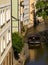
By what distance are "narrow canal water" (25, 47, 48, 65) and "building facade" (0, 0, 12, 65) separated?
257cm

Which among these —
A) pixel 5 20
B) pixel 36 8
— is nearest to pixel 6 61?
pixel 5 20

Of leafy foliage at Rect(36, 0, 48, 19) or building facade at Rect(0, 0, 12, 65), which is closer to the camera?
building facade at Rect(0, 0, 12, 65)

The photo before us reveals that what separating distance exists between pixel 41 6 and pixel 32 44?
12.7 metres

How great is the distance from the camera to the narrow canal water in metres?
16.4

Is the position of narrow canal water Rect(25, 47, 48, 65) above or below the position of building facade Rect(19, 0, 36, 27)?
below

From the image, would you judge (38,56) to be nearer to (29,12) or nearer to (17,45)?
(17,45)

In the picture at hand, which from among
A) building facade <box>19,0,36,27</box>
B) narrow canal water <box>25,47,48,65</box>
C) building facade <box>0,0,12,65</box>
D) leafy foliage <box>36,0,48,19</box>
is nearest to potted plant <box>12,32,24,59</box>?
narrow canal water <box>25,47,48,65</box>

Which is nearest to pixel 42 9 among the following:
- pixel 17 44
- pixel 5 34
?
pixel 17 44

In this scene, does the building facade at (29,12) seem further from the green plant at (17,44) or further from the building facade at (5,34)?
the building facade at (5,34)

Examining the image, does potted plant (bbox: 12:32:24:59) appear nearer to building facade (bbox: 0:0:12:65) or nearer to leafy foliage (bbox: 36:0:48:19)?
building facade (bbox: 0:0:12:65)

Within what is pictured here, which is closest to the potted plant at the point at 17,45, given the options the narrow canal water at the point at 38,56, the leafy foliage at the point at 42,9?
the narrow canal water at the point at 38,56

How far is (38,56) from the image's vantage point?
17766mm

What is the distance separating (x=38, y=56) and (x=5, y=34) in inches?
205

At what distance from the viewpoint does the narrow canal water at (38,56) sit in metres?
16.4
